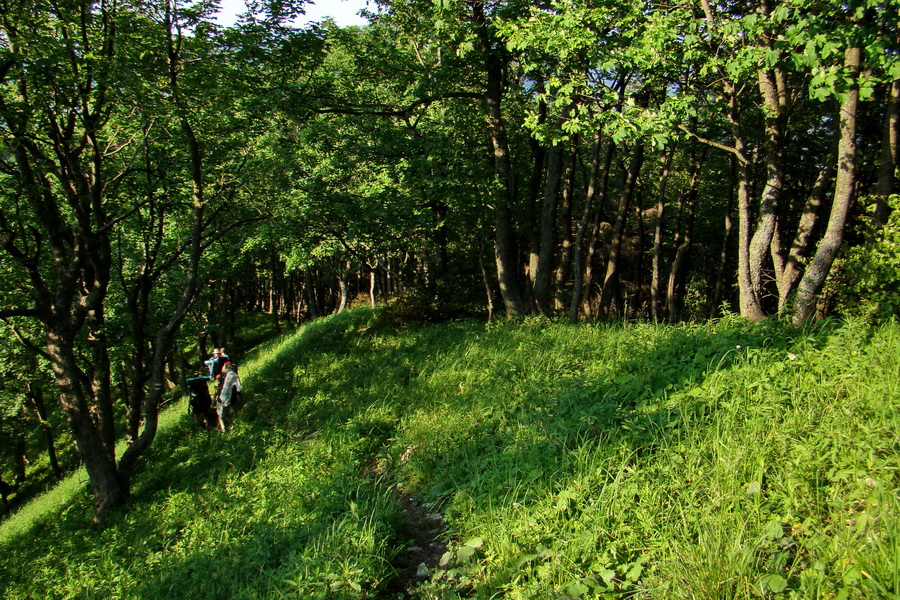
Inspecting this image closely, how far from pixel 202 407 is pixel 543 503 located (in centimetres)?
963

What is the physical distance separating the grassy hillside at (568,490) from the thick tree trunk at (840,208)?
100 centimetres

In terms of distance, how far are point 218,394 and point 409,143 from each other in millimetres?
6989

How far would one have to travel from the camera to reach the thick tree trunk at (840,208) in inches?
239

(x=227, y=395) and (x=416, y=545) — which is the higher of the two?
(x=227, y=395)

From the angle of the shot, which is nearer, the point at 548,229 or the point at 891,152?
the point at 891,152

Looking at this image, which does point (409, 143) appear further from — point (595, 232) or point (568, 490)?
point (568, 490)

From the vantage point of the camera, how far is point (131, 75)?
7121 mm

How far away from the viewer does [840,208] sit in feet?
20.2

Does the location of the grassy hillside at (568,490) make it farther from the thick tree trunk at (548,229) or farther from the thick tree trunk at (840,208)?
the thick tree trunk at (548,229)

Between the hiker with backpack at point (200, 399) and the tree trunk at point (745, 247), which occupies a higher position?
the tree trunk at point (745, 247)

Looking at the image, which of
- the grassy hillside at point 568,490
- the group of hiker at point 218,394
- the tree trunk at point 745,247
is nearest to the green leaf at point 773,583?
the grassy hillside at point 568,490

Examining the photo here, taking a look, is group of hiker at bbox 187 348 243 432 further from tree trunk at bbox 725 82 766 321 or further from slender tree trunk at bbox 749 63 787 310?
slender tree trunk at bbox 749 63 787 310

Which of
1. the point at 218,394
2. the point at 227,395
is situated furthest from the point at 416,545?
the point at 218,394

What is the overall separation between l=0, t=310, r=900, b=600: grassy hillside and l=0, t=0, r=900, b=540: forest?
2013 millimetres
